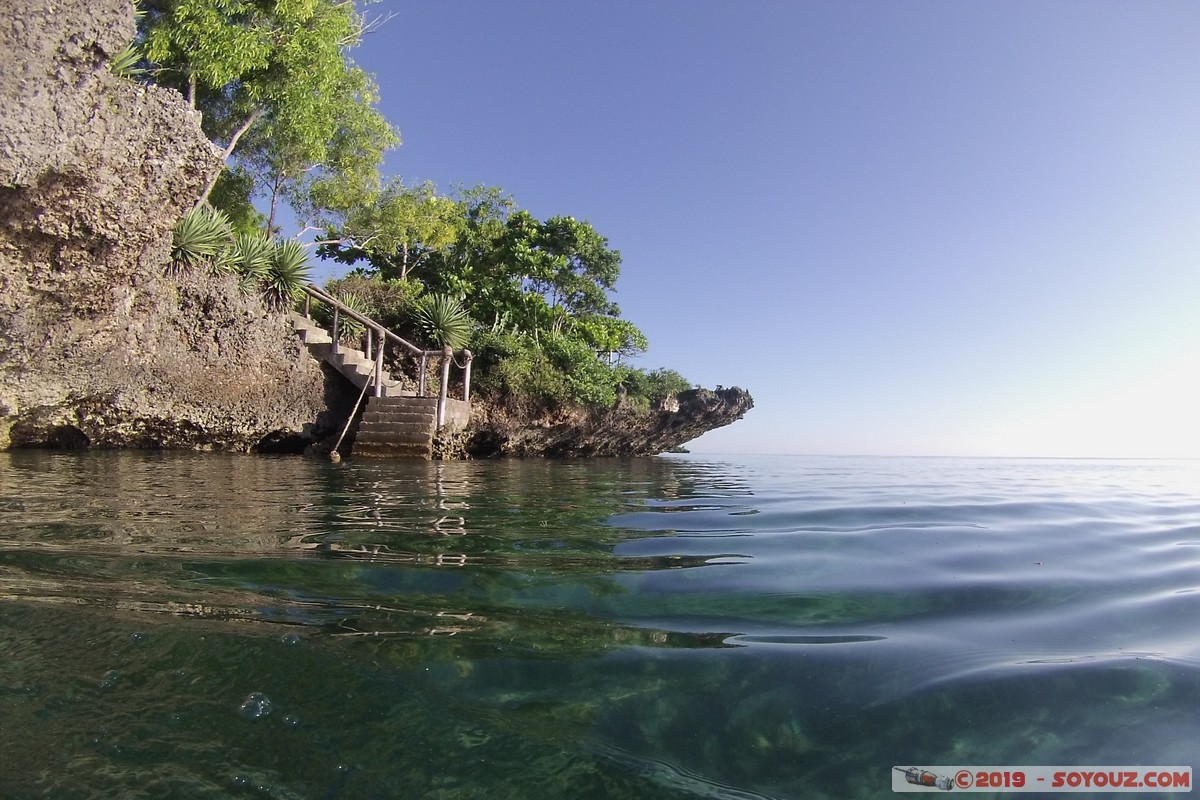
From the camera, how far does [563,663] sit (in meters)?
1.42

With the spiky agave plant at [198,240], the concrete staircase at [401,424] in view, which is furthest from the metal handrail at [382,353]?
the spiky agave plant at [198,240]

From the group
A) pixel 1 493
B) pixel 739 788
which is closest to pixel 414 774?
pixel 739 788

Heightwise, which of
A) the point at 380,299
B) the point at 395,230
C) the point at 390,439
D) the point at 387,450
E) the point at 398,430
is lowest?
the point at 387,450

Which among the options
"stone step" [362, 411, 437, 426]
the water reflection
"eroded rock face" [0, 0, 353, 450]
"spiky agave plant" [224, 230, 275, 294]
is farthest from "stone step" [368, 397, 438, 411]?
the water reflection

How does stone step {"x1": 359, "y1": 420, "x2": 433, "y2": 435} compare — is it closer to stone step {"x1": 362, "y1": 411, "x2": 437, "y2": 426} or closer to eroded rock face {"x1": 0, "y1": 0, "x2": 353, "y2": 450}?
stone step {"x1": 362, "y1": 411, "x2": 437, "y2": 426}

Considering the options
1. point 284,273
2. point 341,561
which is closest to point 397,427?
point 284,273

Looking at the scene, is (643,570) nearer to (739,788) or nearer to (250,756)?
(739,788)

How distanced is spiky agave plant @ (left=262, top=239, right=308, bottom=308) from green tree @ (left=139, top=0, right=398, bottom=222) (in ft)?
5.63

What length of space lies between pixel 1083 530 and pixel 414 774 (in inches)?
159

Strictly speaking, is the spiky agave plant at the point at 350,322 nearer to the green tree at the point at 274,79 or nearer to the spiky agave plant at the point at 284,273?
the spiky agave plant at the point at 284,273

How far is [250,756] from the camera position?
104 cm

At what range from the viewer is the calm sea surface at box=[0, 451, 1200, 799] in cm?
105

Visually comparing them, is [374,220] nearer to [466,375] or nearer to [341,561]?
[466,375]

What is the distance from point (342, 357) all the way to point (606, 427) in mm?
7613
